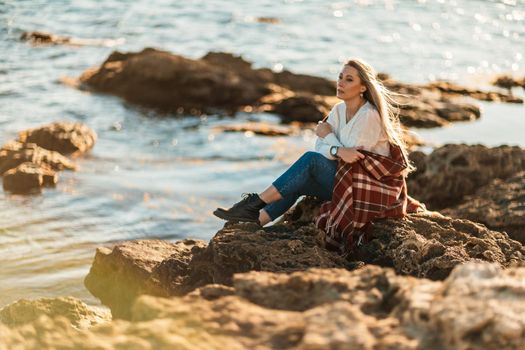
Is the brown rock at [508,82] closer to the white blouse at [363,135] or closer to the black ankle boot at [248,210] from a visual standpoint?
the white blouse at [363,135]

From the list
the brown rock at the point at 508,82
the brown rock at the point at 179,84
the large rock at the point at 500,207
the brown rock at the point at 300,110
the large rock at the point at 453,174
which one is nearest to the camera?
the large rock at the point at 500,207

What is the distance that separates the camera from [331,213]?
7.30 m

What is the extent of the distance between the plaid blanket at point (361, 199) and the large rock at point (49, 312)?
193 cm

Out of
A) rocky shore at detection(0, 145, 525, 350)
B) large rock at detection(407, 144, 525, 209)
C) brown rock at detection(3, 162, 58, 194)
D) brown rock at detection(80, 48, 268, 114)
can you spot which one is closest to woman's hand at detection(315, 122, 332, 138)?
rocky shore at detection(0, 145, 525, 350)

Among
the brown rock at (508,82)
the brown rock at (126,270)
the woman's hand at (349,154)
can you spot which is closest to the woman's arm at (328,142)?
the woman's hand at (349,154)

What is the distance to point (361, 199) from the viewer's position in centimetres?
730

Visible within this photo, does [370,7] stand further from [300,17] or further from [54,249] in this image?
[54,249]

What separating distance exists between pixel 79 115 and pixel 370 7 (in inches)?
713

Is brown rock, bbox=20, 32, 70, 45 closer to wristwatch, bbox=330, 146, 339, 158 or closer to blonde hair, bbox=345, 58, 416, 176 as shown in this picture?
blonde hair, bbox=345, 58, 416, 176

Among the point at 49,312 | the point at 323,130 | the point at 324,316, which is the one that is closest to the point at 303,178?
the point at 323,130

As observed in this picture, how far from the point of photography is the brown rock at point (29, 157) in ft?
47.6

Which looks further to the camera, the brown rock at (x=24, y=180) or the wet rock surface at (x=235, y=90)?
the wet rock surface at (x=235, y=90)

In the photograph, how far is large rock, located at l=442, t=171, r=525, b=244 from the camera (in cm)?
950

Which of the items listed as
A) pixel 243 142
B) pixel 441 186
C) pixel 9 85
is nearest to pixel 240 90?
pixel 243 142
